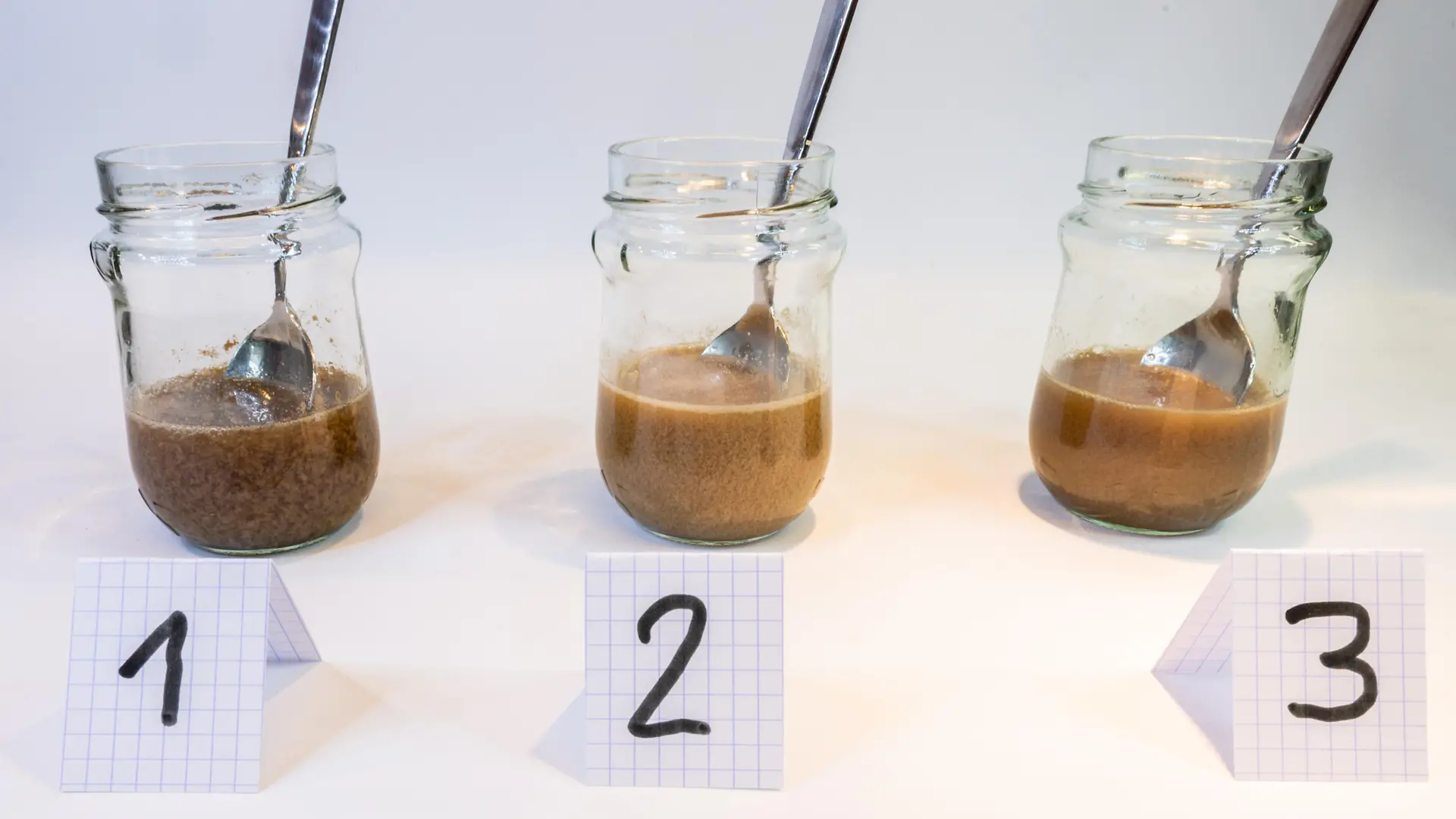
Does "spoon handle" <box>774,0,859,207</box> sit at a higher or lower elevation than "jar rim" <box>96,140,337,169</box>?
higher

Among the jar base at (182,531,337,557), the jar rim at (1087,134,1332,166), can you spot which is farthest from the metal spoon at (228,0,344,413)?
the jar rim at (1087,134,1332,166)

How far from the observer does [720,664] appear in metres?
0.81

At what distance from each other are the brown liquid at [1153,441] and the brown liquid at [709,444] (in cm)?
24

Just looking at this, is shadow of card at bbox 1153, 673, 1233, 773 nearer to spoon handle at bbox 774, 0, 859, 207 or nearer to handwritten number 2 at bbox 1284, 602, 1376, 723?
handwritten number 2 at bbox 1284, 602, 1376, 723

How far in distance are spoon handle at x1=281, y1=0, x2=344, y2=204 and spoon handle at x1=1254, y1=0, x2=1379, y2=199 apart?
81cm

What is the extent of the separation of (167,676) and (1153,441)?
0.81 m

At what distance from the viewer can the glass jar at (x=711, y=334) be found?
105 centimetres

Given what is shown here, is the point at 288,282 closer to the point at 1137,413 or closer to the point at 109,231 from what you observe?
the point at 109,231

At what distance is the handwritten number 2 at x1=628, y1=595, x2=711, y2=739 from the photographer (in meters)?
0.81

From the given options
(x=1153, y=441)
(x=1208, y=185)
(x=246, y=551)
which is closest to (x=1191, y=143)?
(x=1208, y=185)

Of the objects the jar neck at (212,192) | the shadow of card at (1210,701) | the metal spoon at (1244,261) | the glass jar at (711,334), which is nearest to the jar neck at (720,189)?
the glass jar at (711,334)

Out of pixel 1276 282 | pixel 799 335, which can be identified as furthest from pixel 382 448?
pixel 1276 282

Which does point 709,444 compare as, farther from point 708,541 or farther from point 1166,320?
point 1166,320

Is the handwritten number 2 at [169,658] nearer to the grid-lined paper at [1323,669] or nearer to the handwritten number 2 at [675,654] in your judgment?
the handwritten number 2 at [675,654]
